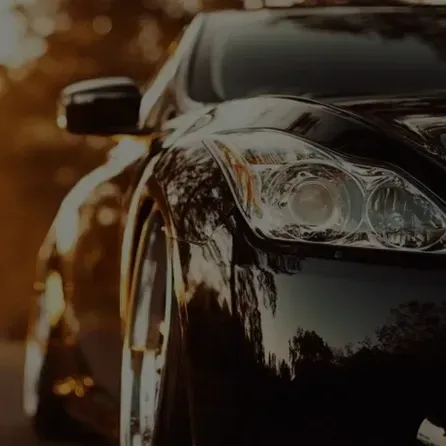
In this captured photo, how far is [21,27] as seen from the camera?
27719 millimetres

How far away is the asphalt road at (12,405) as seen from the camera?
5.85 meters

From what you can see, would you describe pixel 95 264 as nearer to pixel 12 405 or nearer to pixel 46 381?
pixel 46 381

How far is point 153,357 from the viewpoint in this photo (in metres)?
3.74

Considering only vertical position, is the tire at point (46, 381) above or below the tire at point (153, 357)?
below

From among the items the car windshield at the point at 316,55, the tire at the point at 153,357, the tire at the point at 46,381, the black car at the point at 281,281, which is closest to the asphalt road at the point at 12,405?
the tire at the point at 46,381

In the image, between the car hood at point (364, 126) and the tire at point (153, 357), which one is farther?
the tire at point (153, 357)

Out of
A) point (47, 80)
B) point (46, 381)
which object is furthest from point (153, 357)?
point (47, 80)

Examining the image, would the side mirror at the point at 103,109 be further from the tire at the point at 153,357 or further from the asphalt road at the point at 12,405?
the asphalt road at the point at 12,405

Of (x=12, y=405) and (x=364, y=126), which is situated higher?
(x=364, y=126)

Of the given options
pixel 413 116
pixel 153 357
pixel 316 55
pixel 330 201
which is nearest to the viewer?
pixel 330 201

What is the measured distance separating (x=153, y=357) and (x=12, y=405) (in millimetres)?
3183

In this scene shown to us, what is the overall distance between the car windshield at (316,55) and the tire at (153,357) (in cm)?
90

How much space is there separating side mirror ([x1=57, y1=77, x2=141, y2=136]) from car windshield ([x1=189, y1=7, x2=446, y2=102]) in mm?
200

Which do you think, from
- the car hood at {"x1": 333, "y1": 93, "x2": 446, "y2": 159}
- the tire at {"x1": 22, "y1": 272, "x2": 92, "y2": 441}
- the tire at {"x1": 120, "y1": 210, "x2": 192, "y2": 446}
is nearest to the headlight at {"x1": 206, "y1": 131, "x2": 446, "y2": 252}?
the car hood at {"x1": 333, "y1": 93, "x2": 446, "y2": 159}
